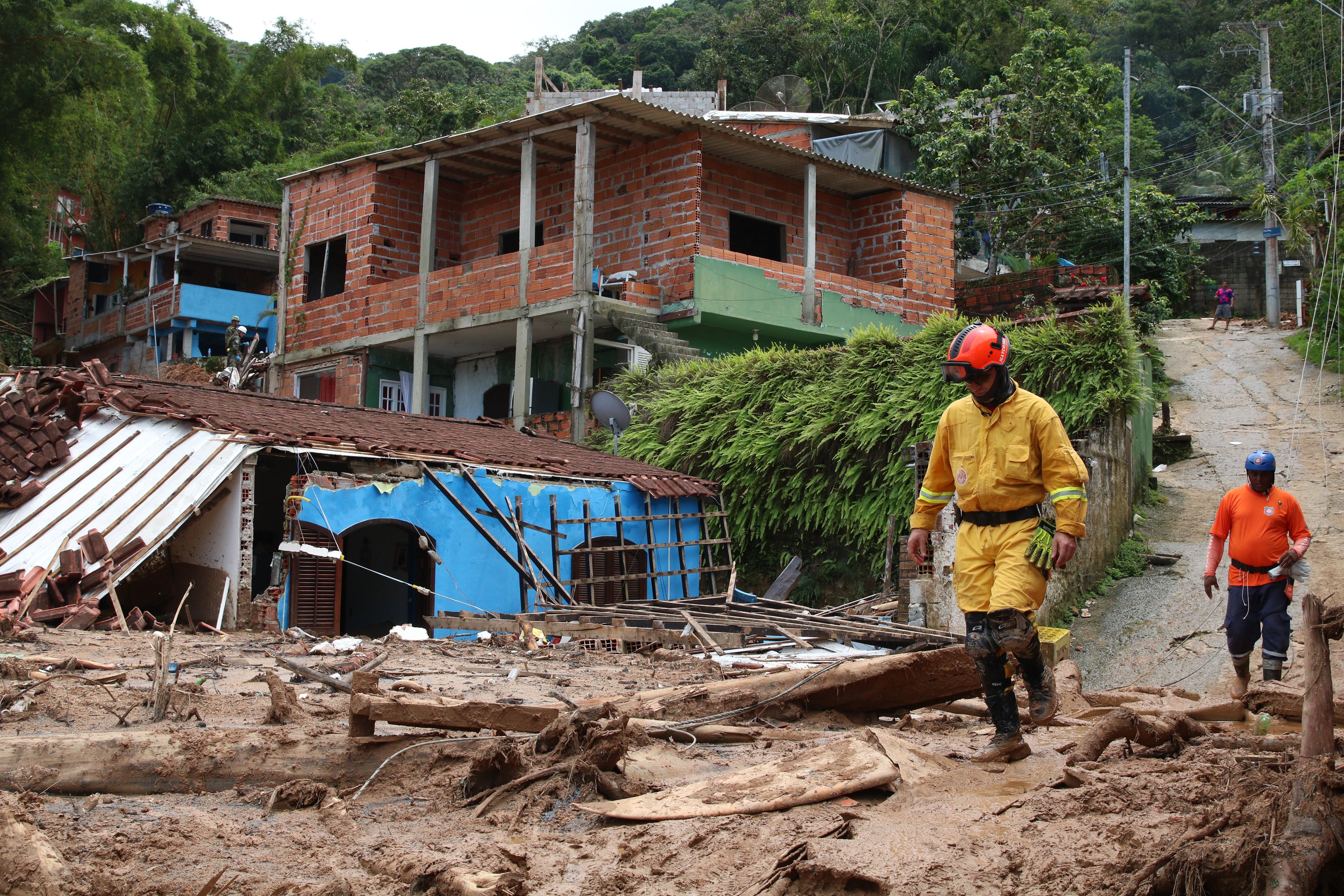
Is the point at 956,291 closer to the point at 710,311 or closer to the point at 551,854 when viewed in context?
the point at 710,311

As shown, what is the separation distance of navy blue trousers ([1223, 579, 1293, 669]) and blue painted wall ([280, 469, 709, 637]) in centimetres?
827

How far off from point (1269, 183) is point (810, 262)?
21801 millimetres

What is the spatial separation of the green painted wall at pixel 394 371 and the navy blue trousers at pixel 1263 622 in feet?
62.9

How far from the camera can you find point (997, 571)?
5.50 meters

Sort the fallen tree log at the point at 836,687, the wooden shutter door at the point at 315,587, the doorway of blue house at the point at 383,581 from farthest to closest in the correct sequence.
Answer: the doorway of blue house at the point at 383,581, the wooden shutter door at the point at 315,587, the fallen tree log at the point at 836,687

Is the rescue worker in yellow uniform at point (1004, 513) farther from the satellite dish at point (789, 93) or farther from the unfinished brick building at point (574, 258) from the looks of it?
the satellite dish at point (789, 93)

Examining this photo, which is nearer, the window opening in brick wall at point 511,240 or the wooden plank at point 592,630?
the wooden plank at point 592,630

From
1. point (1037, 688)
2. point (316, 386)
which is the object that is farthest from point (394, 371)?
point (1037, 688)

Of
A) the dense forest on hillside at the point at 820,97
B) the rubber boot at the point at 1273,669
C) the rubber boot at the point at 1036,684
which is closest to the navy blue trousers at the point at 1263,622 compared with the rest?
the rubber boot at the point at 1273,669

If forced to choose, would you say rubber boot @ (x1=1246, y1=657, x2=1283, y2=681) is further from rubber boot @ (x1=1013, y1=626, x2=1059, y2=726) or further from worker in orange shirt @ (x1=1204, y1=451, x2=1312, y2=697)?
rubber boot @ (x1=1013, y1=626, x2=1059, y2=726)

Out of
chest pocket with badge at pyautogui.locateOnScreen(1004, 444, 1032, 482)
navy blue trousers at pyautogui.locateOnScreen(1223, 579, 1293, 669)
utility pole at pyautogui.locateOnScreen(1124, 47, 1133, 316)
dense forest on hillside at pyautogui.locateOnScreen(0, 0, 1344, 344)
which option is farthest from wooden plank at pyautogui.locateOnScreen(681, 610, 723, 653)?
dense forest on hillside at pyautogui.locateOnScreen(0, 0, 1344, 344)

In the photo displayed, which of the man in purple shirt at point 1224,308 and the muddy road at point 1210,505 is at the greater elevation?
the man in purple shirt at point 1224,308

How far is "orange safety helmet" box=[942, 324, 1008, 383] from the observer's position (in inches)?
220

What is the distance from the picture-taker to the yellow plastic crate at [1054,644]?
10.5 m
